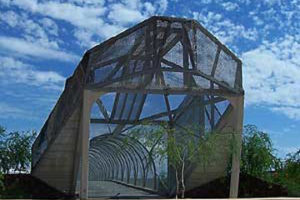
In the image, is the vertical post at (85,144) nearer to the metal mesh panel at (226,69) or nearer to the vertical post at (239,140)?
the metal mesh panel at (226,69)

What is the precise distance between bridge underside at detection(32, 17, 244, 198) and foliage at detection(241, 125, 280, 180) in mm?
2289

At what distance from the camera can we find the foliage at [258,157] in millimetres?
32906

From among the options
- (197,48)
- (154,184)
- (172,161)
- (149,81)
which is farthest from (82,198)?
(154,184)

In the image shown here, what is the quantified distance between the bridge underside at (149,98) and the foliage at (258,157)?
7.51 feet

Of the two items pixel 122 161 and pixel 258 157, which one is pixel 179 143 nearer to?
pixel 258 157

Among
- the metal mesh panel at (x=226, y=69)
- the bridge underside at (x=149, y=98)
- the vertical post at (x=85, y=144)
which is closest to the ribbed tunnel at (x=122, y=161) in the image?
the bridge underside at (x=149, y=98)

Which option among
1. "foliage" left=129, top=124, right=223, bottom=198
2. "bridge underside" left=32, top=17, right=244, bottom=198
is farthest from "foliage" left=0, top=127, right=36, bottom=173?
"foliage" left=129, top=124, right=223, bottom=198

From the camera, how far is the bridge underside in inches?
1006

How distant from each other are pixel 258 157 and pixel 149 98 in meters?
7.90

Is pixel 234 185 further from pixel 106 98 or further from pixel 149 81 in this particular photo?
pixel 106 98

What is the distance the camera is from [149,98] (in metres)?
33.2

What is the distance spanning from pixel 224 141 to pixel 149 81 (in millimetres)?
4800

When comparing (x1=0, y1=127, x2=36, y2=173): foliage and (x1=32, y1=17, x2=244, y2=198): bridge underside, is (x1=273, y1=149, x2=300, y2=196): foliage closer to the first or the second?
(x1=32, y1=17, x2=244, y2=198): bridge underside

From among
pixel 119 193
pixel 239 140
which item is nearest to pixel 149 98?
pixel 119 193
